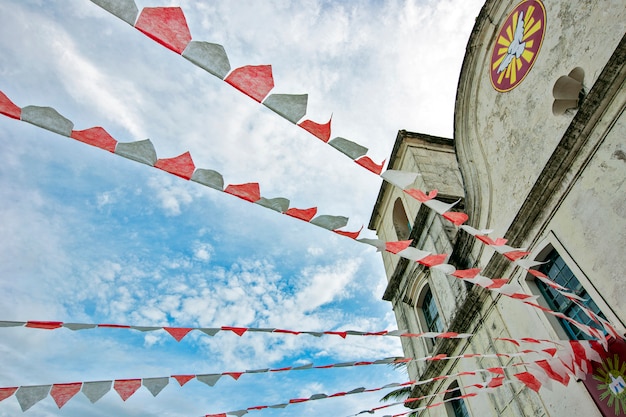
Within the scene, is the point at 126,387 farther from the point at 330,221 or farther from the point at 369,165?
the point at 369,165

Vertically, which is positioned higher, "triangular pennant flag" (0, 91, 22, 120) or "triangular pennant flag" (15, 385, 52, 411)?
"triangular pennant flag" (0, 91, 22, 120)

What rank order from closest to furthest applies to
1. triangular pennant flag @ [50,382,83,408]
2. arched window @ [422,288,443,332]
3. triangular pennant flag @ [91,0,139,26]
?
triangular pennant flag @ [91,0,139,26] → triangular pennant flag @ [50,382,83,408] → arched window @ [422,288,443,332]

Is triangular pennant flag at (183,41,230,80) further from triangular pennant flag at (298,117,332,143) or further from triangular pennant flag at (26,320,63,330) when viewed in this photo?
triangular pennant flag at (26,320,63,330)

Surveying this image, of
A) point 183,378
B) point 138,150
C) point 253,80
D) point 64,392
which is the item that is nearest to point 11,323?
point 64,392

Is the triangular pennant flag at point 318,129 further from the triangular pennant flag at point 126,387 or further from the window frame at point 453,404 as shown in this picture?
the window frame at point 453,404

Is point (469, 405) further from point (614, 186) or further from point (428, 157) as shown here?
point (428, 157)

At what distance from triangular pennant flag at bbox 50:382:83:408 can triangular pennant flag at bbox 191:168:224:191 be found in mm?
3681

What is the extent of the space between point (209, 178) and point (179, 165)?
31 cm

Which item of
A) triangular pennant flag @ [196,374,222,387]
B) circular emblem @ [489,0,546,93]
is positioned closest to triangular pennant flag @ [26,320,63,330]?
triangular pennant flag @ [196,374,222,387]

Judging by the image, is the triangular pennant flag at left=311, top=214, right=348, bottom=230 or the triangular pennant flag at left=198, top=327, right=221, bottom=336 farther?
the triangular pennant flag at left=198, top=327, right=221, bottom=336

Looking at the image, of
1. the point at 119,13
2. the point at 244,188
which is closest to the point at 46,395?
the point at 244,188

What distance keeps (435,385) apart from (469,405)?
5.23 feet

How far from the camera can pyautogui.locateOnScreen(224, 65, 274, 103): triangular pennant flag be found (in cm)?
341

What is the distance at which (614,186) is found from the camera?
5.36 m
